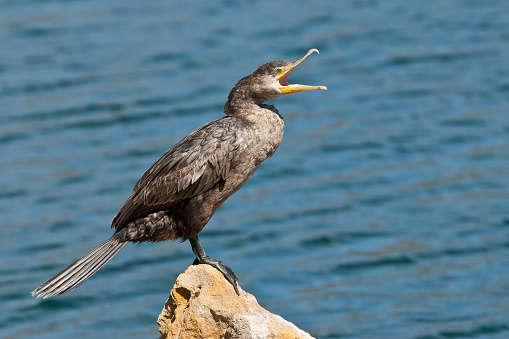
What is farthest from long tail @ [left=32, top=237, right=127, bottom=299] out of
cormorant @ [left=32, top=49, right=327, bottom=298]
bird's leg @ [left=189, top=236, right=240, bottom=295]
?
bird's leg @ [left=189, top=236, right=240, bottom=295]

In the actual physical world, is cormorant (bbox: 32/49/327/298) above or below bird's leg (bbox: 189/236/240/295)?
above

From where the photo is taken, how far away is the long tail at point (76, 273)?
6903 millimetres

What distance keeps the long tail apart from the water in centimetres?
433

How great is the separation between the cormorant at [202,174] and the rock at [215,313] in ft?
0.44

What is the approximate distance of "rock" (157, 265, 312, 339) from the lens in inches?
265

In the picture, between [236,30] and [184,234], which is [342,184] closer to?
[236,30]

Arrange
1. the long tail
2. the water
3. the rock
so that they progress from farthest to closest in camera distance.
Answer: the water, the long tail, the rock

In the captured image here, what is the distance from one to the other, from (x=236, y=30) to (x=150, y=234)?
11.2 meters

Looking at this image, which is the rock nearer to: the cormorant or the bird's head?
the cormorant

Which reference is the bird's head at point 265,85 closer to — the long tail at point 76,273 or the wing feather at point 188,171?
the wing feather at point 188,171

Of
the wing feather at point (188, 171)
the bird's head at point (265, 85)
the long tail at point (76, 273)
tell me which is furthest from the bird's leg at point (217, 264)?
the bird's head at point (265, 85)

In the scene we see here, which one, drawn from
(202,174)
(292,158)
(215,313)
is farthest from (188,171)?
(292,158)

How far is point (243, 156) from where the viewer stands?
696 centimetres

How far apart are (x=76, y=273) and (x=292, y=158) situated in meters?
7.76
